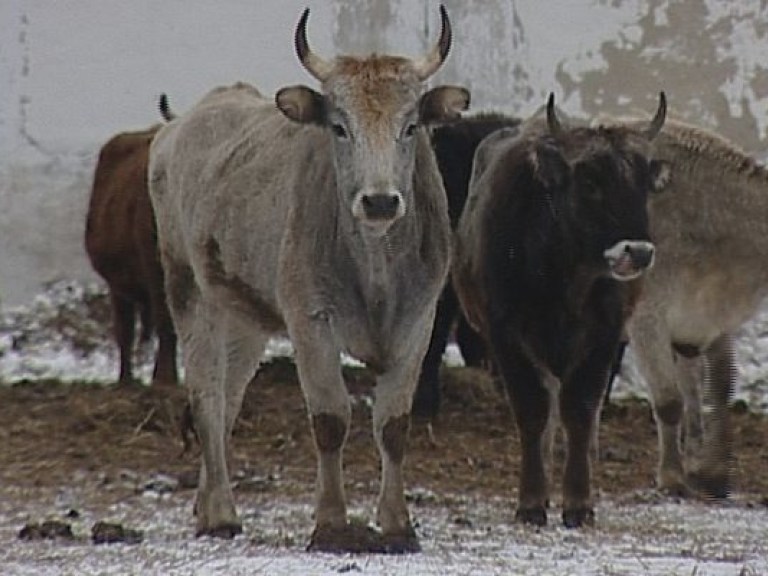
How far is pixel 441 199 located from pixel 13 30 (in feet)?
27.4

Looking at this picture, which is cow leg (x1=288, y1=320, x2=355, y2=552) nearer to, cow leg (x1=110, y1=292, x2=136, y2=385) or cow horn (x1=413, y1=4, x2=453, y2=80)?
cow horn (x1=413, y1=4, x2=453, y2=80)

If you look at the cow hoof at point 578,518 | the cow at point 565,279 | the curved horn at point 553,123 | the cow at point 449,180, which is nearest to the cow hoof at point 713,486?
the cow at point 565,279

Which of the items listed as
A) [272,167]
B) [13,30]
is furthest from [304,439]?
[13,30]

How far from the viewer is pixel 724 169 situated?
11.1m

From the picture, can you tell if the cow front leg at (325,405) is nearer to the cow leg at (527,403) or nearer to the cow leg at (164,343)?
the cow leg at (527,403)

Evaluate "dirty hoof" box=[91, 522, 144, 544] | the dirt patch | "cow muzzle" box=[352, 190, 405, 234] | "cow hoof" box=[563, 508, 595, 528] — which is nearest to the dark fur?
"cow hoof" box=[563, 508, 595, 528]

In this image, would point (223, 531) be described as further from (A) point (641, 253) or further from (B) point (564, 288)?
(A) point (641, 253)

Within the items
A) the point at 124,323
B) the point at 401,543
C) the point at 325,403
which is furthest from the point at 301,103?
→ the point at 124,323

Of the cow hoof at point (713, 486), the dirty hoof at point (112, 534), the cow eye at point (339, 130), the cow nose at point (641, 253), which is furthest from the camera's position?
the cow hoof at point (713, 486)

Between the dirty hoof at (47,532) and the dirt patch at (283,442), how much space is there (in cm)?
158

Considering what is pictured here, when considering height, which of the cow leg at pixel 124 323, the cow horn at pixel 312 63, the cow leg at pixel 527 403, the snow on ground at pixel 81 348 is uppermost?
the cow horn at pixel 312 63

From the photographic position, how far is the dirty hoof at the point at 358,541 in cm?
809

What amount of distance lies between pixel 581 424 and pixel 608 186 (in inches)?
41.6

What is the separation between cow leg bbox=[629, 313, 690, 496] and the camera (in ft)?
35.0
